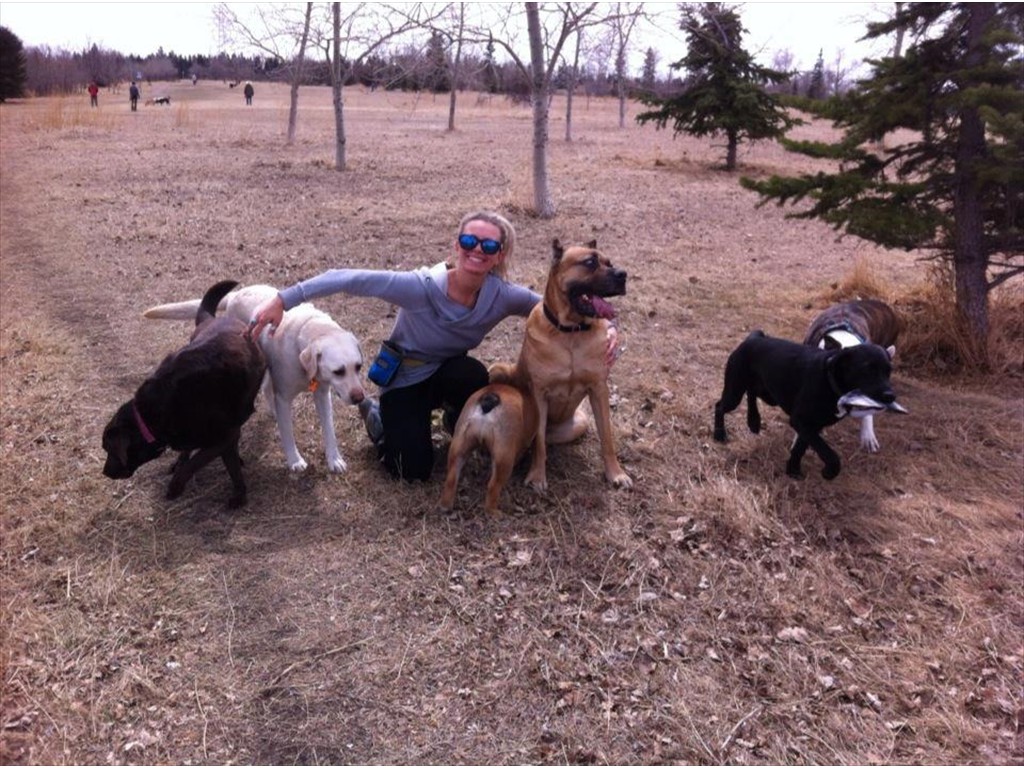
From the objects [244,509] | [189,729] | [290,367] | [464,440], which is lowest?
[189,729]

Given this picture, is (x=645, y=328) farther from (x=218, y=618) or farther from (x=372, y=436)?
(x=218, y=618)

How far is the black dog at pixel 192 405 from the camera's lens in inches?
136

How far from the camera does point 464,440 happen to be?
3.72m

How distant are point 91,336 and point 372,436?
10.7ft

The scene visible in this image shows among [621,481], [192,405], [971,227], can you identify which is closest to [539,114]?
[971,227]

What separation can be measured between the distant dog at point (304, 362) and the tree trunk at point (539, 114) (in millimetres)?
7091

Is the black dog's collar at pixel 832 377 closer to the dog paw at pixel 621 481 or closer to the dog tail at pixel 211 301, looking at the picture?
the dog paw at pixel 621 481

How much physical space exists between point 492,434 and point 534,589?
0.81 metres

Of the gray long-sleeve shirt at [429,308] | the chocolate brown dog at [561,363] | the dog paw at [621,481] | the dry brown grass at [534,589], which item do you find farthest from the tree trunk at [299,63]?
the dog paw at [621,481]

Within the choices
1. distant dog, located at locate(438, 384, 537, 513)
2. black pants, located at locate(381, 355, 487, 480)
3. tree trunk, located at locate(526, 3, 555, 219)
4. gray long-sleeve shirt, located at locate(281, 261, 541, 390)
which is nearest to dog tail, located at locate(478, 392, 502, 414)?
distant dog, located at locate(438, 384, 537, 513)

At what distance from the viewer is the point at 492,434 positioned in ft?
12.1

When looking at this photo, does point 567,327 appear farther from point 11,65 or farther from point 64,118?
point 64,118

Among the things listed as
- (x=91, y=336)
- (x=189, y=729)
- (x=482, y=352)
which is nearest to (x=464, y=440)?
(x=189, y=729)

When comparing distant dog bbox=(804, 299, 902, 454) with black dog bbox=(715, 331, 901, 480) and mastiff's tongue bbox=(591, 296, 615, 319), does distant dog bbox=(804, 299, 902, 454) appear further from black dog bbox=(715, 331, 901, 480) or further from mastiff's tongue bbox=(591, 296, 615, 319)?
mastiff's tongue bbox=(591, 296, 615, 319)
